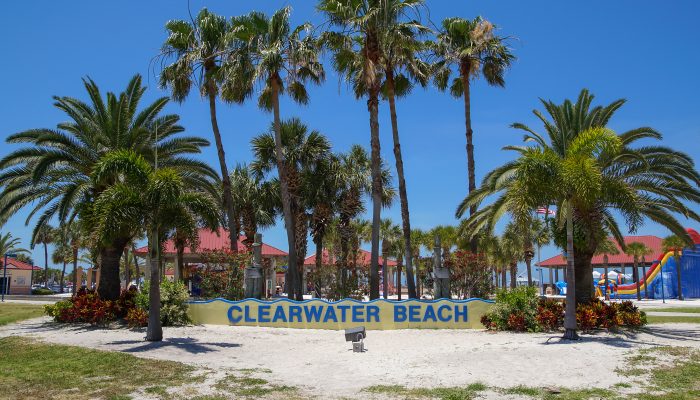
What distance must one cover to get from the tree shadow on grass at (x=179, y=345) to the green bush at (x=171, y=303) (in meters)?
3.02

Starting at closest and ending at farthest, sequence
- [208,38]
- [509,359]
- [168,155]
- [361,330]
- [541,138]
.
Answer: [509,359] → [361,330] → [541,138] → [168,155] → [208,38]

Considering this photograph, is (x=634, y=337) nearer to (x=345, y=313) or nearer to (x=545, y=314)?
(x=545, y=314)

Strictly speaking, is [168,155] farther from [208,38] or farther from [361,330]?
[361,330]

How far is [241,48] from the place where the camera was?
25891 millimetres

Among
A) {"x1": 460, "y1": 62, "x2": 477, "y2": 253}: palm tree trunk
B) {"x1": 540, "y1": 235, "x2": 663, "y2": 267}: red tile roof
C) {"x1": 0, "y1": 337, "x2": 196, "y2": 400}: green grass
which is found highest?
{"x1": 460, "y1": 62, "x2": 477, "y2": 253}: palm tree trunk

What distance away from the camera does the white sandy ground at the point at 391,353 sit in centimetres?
1124

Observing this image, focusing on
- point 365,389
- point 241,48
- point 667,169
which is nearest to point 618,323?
point 667,169

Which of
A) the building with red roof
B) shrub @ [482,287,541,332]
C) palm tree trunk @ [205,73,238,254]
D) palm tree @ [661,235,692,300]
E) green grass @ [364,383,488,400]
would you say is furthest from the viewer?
the building with red roof

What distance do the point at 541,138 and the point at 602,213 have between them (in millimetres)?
3107

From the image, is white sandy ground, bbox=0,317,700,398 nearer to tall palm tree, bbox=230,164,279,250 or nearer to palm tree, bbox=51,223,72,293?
tall palm tree, bbox=230,164,279,250

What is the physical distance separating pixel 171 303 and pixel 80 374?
7.99 m

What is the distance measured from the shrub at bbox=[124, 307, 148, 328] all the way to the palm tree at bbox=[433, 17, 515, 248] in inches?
588

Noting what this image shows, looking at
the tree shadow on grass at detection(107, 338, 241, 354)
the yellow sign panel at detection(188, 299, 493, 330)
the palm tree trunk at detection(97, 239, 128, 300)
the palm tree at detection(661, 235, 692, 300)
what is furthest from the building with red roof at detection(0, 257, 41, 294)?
the palm tree at detection(661, 235, 692, 300)

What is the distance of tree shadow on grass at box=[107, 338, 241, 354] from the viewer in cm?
1488
